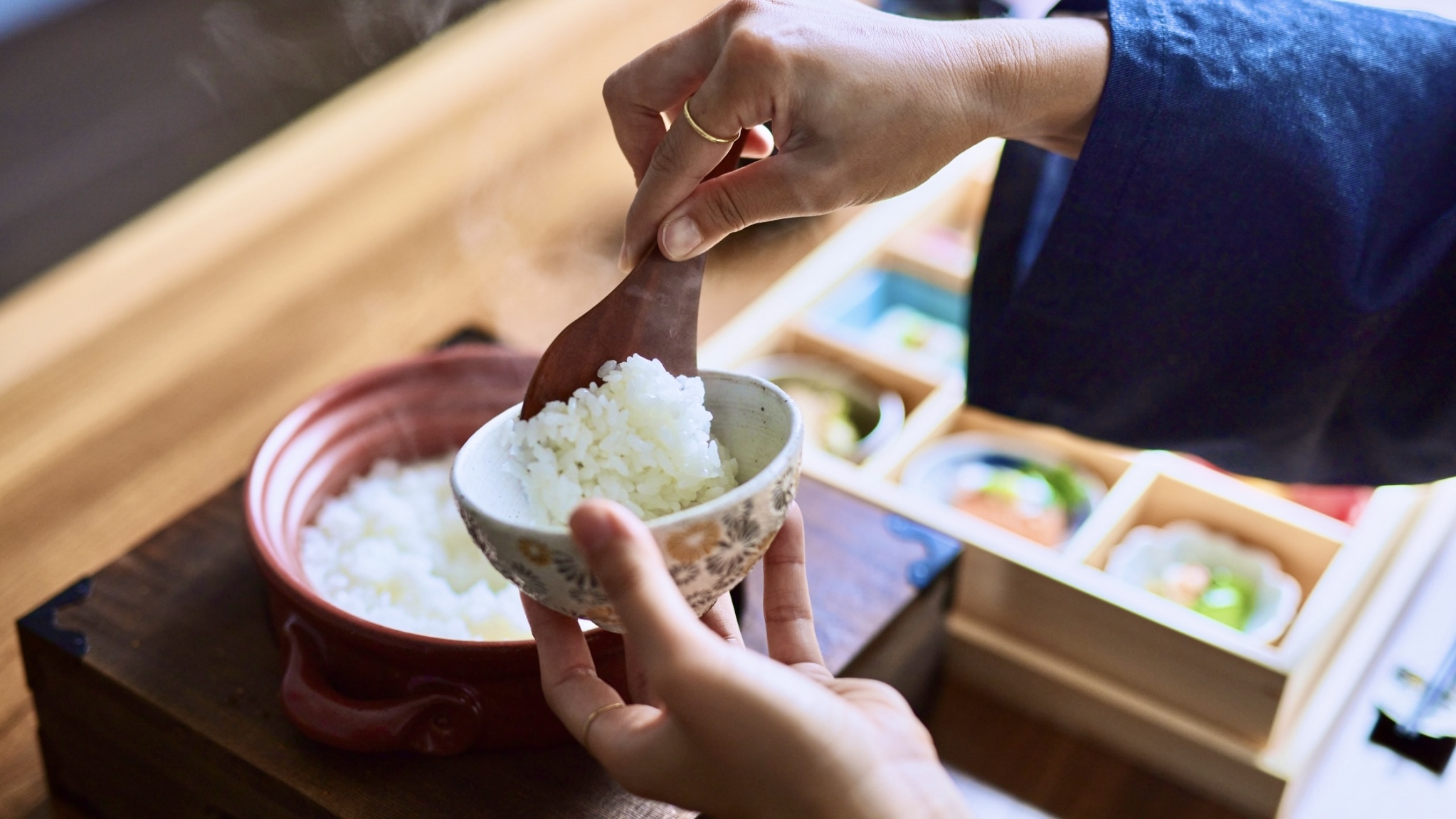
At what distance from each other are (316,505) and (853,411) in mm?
799

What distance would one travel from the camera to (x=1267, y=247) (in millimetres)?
1186

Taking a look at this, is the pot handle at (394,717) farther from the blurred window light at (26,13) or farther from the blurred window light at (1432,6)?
the blurred window light at (26,13)

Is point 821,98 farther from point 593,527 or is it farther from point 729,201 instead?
point 593,527

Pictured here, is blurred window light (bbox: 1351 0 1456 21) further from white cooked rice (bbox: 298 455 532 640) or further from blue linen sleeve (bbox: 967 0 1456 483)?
white cooked rice (bbox: 298 455 532 640)

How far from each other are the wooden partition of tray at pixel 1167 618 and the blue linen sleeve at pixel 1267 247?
162 millimetres

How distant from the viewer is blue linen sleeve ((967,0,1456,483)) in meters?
1.12

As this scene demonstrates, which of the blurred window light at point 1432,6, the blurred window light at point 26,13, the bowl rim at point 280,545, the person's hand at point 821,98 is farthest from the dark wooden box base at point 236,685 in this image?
the blurred window light at point 26,13

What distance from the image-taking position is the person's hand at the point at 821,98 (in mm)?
951

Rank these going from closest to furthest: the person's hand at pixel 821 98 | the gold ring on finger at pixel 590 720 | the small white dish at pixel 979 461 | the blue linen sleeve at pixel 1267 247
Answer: the gold ring on finger at pixel 590 720
the person's hand at pixel 821 98
the blue linen sleeve at pixel 1267 247
the small white dish at pixel 979 461

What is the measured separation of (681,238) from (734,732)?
0.42 m

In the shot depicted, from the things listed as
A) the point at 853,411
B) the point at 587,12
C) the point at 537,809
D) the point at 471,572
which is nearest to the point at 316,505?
the point at 471,572

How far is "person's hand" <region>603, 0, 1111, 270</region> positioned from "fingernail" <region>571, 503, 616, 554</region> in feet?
1.05

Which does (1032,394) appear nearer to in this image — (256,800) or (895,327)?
(895,327)

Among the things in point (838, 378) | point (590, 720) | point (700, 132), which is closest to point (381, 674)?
point (590, 720)
